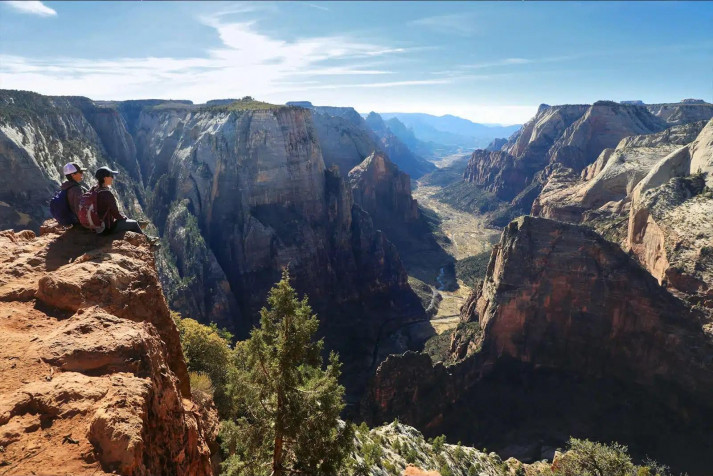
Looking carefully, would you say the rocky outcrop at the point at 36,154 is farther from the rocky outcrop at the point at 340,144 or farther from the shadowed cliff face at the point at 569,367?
the rocky outcrop at the point at 340,144

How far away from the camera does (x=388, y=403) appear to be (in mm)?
39562

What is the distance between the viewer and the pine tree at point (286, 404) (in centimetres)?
1356

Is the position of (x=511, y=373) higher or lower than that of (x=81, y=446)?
lower

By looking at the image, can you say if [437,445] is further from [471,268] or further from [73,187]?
[471,268]

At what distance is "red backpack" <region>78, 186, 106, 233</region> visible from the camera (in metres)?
11.1

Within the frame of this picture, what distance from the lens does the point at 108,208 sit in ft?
38.4

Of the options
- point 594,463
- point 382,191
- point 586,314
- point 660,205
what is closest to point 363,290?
point 586,314

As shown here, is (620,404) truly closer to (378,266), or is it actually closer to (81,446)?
(378,266)

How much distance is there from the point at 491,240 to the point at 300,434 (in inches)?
4943

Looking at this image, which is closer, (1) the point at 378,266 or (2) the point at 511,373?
(2) the point at 511,373

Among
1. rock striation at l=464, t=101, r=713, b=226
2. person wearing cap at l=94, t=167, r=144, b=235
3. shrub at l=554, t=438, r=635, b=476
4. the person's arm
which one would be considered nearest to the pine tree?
person wearing cap at l=94, t=167, r=144, b=235

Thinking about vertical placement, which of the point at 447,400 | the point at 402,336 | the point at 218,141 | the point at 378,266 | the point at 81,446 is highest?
the point at 218,141

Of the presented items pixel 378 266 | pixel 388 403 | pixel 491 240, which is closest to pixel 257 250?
pixel 378 266

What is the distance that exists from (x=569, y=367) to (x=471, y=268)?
55.2m
